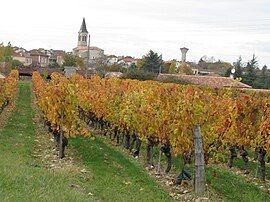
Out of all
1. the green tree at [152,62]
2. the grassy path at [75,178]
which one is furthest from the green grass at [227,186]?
the green tree at [152,62]

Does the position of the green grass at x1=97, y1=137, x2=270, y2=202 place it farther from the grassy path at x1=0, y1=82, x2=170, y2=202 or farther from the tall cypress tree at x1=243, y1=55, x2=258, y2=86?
the tall cypress tree at x1=243, y1=55, x2=258, y2=86

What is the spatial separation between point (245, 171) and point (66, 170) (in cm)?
641

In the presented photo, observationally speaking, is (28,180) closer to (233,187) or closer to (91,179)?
(91,179)

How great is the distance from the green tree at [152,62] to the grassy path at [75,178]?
65.7m

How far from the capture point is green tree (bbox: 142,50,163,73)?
83.6 metres

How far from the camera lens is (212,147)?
1284 centimetres

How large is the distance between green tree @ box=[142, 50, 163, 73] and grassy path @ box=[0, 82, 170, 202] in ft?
216

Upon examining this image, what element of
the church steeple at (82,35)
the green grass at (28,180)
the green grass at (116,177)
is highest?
the church steeple at (82,35)

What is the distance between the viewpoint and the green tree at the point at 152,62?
83.6m

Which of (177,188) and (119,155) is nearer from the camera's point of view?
(177,188)

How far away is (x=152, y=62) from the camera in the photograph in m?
84.7

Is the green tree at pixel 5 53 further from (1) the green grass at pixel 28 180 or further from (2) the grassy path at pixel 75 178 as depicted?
(1) the green grass at pixel 28 180

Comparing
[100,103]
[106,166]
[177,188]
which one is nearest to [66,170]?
[106,166]

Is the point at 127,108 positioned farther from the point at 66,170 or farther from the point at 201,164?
the point at 201,164
